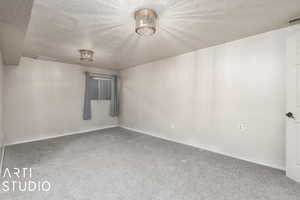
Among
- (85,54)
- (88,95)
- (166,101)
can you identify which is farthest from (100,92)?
(166,101)

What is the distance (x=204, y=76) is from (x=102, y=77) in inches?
138

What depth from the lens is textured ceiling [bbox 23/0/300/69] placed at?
1625 mm

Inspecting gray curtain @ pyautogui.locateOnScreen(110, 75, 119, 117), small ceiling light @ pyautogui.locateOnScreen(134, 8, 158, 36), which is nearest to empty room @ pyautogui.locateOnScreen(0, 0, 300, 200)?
small ceiling light @ pyautogui.locateOnScreen(134, 8, 158, 36)

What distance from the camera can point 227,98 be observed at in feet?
9.08

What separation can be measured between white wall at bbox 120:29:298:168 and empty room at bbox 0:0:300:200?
0.02 meters

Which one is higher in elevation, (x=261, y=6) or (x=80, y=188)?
(x=261, y=6)

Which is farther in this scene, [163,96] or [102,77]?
[102,77]

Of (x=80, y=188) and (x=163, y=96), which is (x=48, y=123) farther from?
(x=163, y=96)

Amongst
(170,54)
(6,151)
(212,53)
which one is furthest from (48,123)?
(212,53)

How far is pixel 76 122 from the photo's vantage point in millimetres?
4496

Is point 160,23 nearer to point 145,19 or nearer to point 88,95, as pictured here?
point 145,19

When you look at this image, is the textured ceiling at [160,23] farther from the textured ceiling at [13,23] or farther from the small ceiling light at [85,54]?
the textured ceiling at [13,23]

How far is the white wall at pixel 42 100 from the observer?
11.2 feet

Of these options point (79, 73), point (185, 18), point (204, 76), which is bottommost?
point (204, 76)
